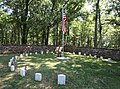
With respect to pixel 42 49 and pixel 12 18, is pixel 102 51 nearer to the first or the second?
pixel 42 49

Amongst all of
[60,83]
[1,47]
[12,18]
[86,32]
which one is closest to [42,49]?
[1,47]

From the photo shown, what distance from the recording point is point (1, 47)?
26.5 m

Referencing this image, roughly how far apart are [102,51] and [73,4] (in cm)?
1497

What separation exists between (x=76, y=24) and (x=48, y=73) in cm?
3727

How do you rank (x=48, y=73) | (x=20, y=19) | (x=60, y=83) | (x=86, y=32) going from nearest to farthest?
(x=60, y=83), (x=48, y=73), (x=20, y=19), (x=86, y=32)

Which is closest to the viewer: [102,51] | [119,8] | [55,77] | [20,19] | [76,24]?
[55,77]

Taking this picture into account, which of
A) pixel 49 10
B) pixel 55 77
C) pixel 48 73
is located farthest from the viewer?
pixel 49 10

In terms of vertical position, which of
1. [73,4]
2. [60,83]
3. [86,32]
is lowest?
[60,83]

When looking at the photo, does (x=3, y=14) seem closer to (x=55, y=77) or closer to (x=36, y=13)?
(x=36, y=13)

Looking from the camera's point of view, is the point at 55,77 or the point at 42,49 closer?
the point at 55,77

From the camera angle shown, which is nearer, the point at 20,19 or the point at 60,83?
the point at 60,83

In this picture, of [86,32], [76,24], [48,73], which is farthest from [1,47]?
[86,32]

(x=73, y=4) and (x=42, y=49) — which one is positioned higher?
(x=73, y=4)

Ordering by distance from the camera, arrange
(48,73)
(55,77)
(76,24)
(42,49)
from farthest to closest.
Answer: (76,24)
(42,49)
(48,73)
(55,77)
